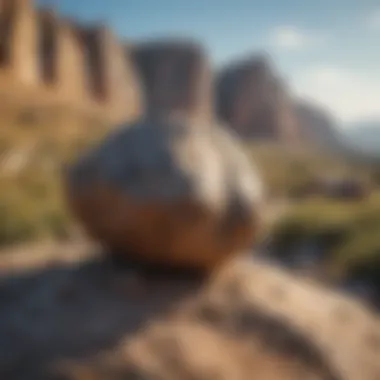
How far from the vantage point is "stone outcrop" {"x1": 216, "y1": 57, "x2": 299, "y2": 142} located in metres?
68.5

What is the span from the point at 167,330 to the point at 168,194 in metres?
1.14

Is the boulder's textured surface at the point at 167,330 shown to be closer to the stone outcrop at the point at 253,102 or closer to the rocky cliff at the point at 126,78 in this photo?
the rocky cliff at the point at 126,78

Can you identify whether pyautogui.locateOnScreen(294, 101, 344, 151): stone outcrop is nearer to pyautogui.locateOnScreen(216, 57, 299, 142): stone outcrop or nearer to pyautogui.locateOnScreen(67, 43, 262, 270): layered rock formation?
pyautogui.locateOnScreen(216, 57, 299, 142): stone outcrop

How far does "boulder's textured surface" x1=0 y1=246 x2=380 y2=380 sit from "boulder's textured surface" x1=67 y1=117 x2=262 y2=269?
0.33m

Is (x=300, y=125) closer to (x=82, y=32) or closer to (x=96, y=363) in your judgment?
(x=82, y=32)

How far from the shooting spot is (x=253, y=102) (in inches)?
2729

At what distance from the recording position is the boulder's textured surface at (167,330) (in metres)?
4.74

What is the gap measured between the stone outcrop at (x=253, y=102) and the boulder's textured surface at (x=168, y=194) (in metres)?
62.4

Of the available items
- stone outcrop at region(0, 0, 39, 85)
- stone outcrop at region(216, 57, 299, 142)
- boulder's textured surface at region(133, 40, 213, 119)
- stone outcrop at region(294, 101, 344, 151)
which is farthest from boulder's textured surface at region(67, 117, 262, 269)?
stone outcrop at region(294, 101, 344, 151)

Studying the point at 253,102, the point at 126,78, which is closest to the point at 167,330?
the point at 126,78

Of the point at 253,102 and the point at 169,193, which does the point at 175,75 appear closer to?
the point at 253,102

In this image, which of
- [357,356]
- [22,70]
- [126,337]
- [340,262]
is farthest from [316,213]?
[22,70]

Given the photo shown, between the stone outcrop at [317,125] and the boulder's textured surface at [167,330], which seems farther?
the stone outcrop at [317,125]

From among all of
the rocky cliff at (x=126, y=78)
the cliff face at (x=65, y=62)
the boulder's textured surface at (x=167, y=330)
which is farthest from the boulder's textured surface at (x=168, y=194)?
the cliff face at (x=65, y=62)
